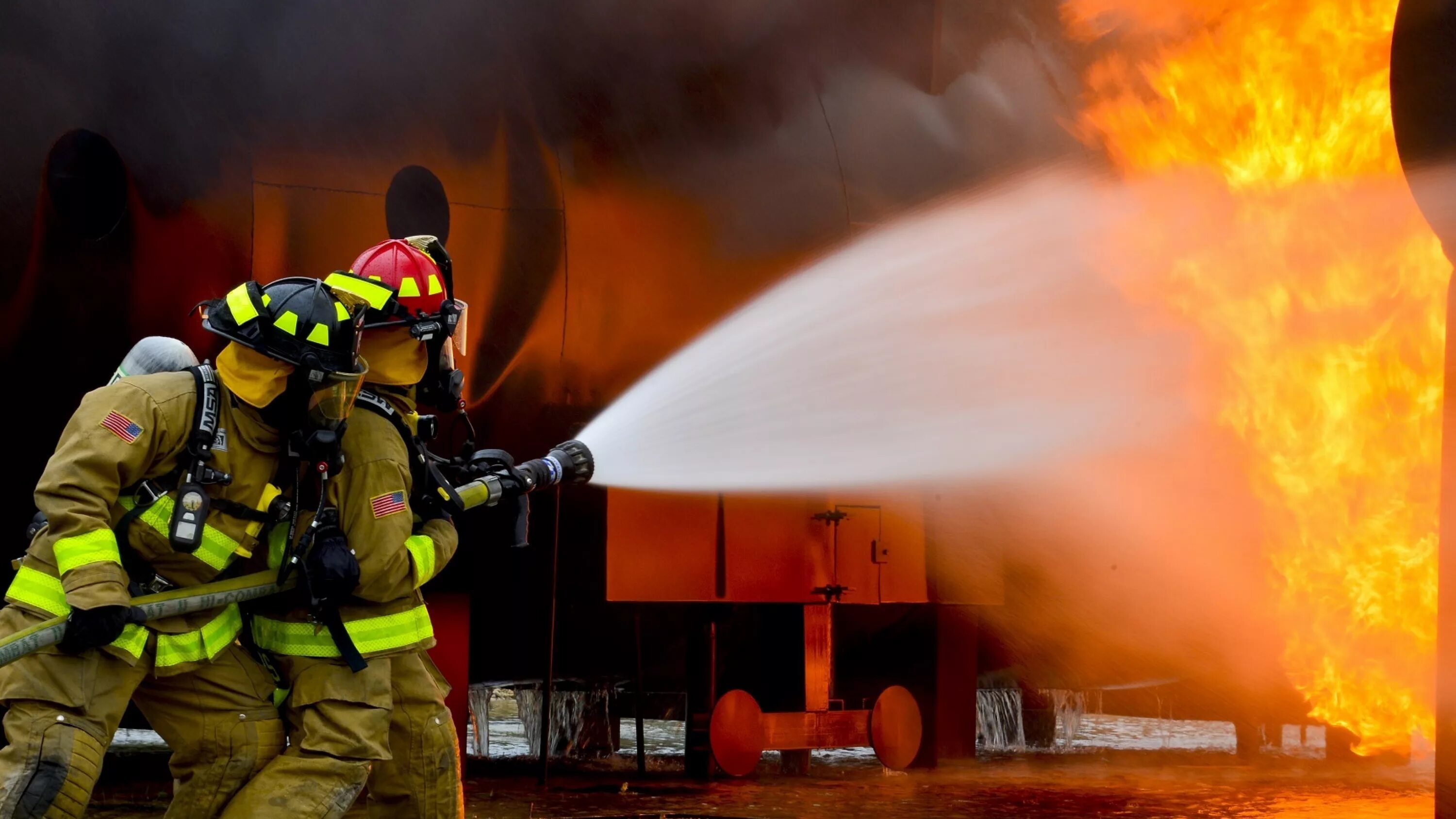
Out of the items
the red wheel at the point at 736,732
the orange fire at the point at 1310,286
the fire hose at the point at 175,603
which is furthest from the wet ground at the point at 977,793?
the fire hose at the point at 175,603

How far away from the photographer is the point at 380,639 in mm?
4277

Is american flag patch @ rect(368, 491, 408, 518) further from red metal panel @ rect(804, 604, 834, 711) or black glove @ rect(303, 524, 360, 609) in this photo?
red metal panel @ rect(804, 604, 834, 711)

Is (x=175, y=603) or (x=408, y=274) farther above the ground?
(x=408, y=274)

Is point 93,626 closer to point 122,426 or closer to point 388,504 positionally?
point 122,426

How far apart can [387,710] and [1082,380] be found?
16.9 feet

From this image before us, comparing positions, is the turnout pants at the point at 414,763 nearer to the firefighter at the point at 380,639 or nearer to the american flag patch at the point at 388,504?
the firefighter at the point at 380,639

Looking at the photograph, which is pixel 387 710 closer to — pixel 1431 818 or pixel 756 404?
pixel 756 404

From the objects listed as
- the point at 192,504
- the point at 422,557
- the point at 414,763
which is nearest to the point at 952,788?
the point at 414,763

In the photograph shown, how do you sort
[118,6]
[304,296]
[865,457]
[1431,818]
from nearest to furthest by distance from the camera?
[304,296], [118,6], [1431,818], [865,457]

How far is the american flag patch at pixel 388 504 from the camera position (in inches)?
167

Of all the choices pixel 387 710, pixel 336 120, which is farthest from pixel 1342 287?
pixel 387 710

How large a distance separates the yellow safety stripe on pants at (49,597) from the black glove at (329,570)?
16.9 inches

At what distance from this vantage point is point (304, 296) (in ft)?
13.4

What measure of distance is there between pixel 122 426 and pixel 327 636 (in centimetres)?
81
